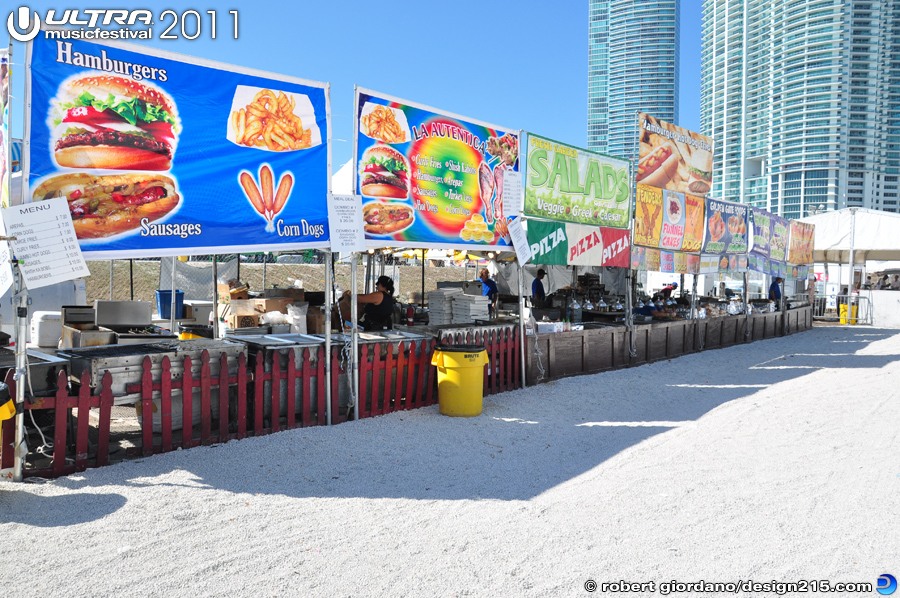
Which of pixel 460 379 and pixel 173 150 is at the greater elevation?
pixel 173 150

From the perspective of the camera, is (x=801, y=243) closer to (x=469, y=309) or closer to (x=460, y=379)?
(x=469, y=309)

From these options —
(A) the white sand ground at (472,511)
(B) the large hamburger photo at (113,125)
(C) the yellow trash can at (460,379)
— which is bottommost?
(A) the white sand ground at (472,511)

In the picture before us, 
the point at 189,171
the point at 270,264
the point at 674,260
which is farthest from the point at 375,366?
the point at 270,264

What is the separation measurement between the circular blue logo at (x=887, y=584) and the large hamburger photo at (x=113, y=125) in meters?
6.48

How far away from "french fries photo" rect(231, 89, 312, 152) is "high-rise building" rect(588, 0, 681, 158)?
173 metres

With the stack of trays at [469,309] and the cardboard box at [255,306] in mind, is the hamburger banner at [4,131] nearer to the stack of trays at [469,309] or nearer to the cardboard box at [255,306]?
the cardboard box at [255,306]

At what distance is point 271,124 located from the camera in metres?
6.61

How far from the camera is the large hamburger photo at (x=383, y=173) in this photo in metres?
7.57

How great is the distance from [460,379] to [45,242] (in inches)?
189

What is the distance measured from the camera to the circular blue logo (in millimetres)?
3443

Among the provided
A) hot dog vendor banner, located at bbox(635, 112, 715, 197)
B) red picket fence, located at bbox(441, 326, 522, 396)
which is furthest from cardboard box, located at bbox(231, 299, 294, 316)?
hot dog vendor banner, located at bbox(635, 112, 715, 197)

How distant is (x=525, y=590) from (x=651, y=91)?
188329 mm

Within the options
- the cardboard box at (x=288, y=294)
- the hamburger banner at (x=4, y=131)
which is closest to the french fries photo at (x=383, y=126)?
the hamburger banner at (x=4, y=131)

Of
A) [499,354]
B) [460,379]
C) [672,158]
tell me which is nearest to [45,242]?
[460,379]
